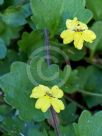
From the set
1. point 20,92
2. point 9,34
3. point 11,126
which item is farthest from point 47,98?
point 9,34

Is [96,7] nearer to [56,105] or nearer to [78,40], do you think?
[78,40]

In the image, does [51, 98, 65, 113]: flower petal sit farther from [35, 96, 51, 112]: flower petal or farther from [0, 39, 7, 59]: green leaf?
[0, 39, 7, 59]: green leaf

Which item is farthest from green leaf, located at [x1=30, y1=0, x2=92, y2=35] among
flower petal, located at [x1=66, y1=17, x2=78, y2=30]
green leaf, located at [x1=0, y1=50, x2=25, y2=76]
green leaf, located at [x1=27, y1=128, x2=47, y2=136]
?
green leaf, located at [x1=27, y1=128, x2=47, y2=136]

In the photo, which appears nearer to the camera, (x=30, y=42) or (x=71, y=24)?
(x=71, y=24)

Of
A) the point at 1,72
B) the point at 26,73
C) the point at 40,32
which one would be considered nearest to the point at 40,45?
the point at 40,32

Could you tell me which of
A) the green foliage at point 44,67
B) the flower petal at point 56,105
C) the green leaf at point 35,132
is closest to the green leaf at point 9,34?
the green foliage at point 44,67

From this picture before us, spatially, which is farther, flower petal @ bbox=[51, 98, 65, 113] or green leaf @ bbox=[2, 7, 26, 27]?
green leaf @ bbox=[2, 7, 26, 27]

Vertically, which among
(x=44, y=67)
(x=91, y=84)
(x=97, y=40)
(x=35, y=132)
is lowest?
(x=91, y=84)
